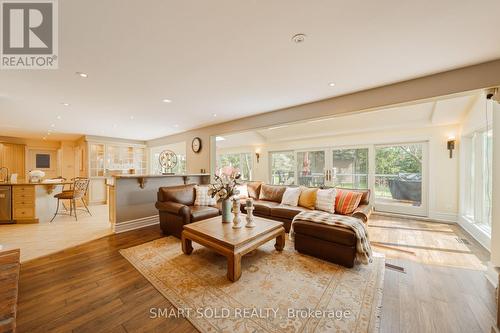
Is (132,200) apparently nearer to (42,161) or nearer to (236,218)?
(236,218)

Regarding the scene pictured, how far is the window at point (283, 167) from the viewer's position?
22.0 feet

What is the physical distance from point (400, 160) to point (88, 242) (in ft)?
22.5

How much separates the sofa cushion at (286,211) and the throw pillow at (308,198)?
0.14 m

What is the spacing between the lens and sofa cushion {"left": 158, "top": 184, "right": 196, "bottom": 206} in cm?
359

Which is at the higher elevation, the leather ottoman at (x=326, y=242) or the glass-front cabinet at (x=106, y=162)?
the glass-front cabinet at (x=106, y=162)

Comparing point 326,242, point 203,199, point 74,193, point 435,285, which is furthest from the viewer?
point 74,193

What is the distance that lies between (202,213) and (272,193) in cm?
172

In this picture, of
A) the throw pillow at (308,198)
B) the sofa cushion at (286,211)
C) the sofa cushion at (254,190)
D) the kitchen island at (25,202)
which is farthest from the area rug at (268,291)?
the kitchen island at (25,202)

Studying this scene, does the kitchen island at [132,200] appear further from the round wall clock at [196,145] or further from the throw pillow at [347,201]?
the throw pillow at [347,201]

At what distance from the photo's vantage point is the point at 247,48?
74.8 inches

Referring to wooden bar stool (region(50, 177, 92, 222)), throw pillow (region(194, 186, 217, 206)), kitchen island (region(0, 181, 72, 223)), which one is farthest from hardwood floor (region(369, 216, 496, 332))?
kitchen island (region(0, 181, 72, 223))

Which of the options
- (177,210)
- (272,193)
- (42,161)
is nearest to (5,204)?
(177,210)

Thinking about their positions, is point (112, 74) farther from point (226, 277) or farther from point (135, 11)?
point (226, 277)

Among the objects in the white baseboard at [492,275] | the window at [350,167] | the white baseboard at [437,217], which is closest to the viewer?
the white baseboard at [492,275]
